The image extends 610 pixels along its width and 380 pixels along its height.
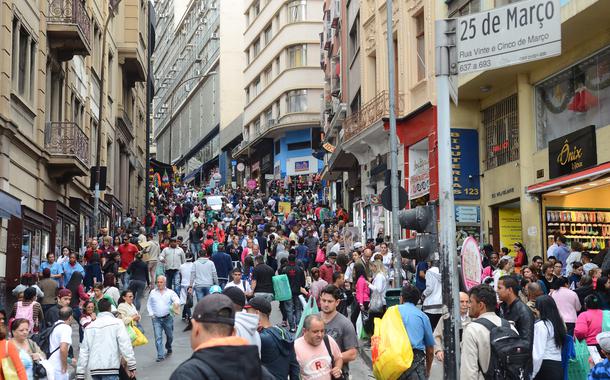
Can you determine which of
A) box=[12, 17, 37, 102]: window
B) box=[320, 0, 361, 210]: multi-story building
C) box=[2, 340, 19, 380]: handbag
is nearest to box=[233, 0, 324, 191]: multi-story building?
box=[320, 0, 361, 210]: multi-story building

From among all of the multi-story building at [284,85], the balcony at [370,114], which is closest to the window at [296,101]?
the multi-story building at [284,85]

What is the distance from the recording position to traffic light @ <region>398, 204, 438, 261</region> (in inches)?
407

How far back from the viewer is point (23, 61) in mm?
22734

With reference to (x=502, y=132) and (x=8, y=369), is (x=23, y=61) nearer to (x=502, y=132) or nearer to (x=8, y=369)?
(x=502, y=132)

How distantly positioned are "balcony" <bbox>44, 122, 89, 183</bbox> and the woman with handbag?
15622 millimetres

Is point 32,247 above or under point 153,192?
under

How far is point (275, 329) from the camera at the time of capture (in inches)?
333

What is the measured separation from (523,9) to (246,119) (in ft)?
231

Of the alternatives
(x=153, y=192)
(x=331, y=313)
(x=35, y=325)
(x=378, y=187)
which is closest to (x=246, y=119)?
(x=153, y=192)

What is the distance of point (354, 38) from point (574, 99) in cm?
1923

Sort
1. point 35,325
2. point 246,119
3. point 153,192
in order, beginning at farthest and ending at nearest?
Answer: point 246,119
point 153,192
point 35,325

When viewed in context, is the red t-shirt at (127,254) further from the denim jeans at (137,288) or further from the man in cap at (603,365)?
the man in cap at (603,365)

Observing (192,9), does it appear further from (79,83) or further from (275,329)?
(275,329)

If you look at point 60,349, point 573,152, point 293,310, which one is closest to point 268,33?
point 573,152
